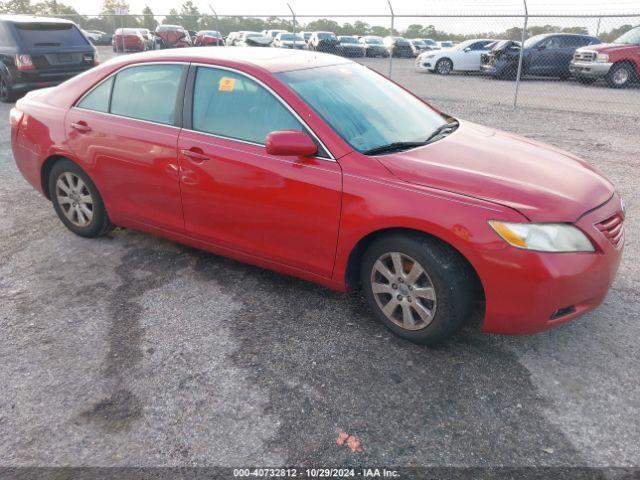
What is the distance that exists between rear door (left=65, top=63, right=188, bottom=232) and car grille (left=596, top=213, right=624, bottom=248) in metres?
2.71

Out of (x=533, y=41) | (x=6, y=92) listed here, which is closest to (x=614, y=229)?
(x=6, y=92)

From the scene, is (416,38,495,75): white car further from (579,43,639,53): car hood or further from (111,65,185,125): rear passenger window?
(111,65,185,125): rear passenger window

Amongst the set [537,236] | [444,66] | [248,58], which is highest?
[248,58]

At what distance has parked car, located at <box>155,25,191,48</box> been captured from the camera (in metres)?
27.2

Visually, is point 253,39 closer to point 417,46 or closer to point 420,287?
point 417,46

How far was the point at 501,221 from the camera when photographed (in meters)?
2.83

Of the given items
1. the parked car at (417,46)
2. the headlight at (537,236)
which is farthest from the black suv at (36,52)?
the parked car at (417,46)

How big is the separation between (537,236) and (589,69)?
15.0 meters

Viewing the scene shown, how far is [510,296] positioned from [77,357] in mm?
2438

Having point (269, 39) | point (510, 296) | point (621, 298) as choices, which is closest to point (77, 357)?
point (510, 296)

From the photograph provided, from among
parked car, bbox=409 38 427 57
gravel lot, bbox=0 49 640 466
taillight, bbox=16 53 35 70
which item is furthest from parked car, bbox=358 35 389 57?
gravel lot, bbox=0 49 640 466

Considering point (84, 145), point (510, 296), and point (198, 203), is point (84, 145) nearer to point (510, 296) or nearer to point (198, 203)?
point (198, 203)

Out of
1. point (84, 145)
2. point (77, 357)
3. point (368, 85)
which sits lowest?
point (77, 357)

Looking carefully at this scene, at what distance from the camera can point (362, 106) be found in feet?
12.2
